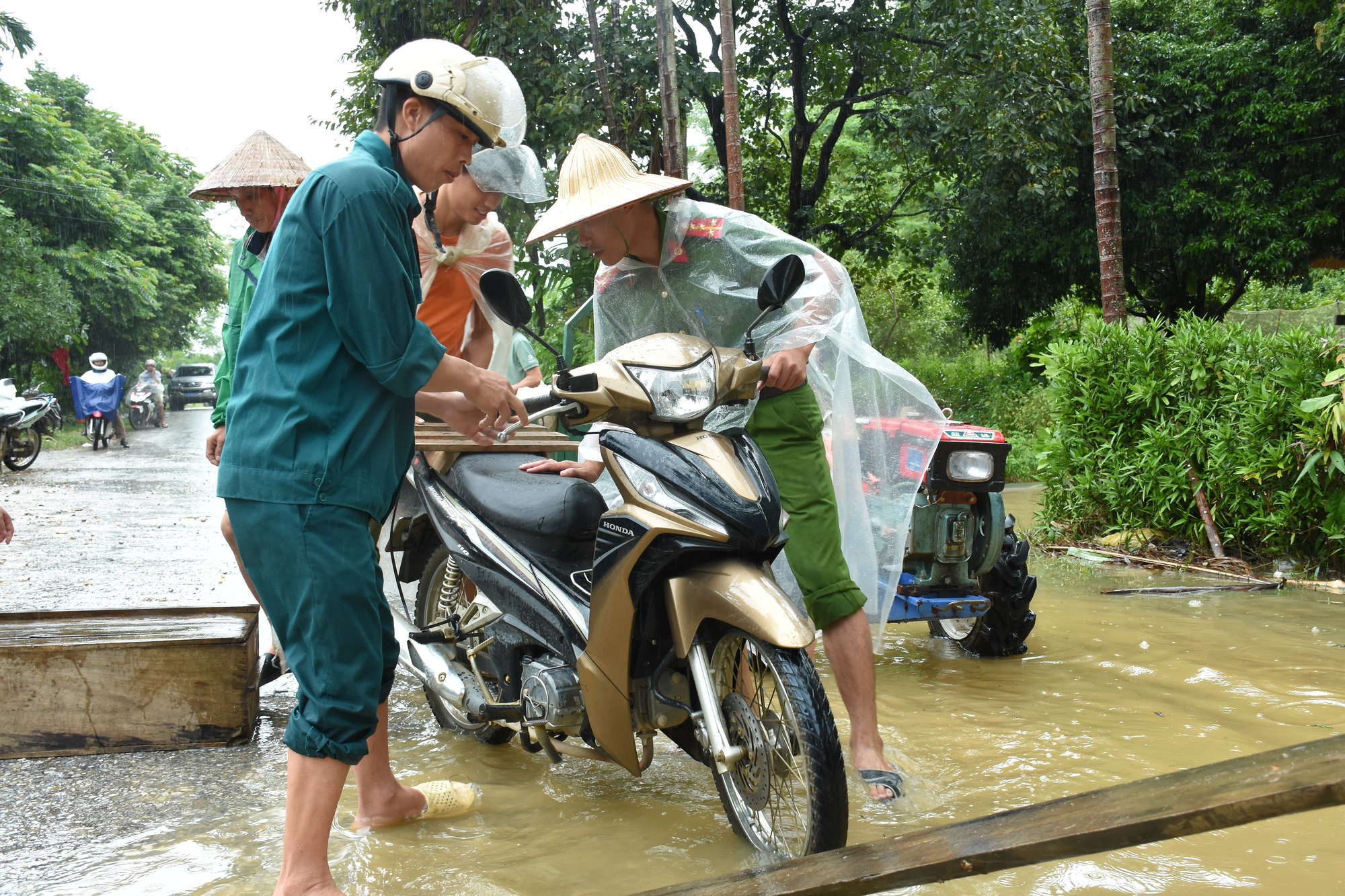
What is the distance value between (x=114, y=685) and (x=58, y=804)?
437 mm

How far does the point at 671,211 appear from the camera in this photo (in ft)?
10.8

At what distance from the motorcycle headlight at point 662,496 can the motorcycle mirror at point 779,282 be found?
556 mm

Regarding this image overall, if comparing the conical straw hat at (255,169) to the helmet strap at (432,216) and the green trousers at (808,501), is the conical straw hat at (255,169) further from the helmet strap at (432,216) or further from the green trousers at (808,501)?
the green trousers at (808,501)

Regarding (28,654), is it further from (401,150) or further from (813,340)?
(813,340)

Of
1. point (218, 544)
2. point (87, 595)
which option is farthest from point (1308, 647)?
point (218, 544)

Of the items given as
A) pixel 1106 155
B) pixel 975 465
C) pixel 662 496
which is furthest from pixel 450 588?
pixel 1106 155

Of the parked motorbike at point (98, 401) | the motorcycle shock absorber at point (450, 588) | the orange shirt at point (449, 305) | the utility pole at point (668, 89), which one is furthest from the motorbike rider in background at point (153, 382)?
the motorcycle shock absorber at point (450, 588)

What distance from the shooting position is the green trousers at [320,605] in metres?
2.21

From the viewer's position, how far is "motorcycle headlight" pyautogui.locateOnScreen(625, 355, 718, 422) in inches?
106

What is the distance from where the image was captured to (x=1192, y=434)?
21.2 ft

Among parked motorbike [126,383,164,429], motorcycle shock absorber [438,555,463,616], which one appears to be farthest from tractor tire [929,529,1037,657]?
parked motorbike [126,383,164,429]

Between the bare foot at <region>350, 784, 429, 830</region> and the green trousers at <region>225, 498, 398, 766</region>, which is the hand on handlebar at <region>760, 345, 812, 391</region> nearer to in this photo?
the green trousers at <region>225, 498, 398, 766</region>

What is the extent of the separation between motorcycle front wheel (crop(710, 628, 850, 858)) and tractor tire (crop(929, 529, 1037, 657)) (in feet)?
7.17

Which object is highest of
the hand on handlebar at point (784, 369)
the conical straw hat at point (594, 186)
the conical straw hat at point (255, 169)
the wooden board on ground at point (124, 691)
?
the conical straw hat at point (255, 169)
